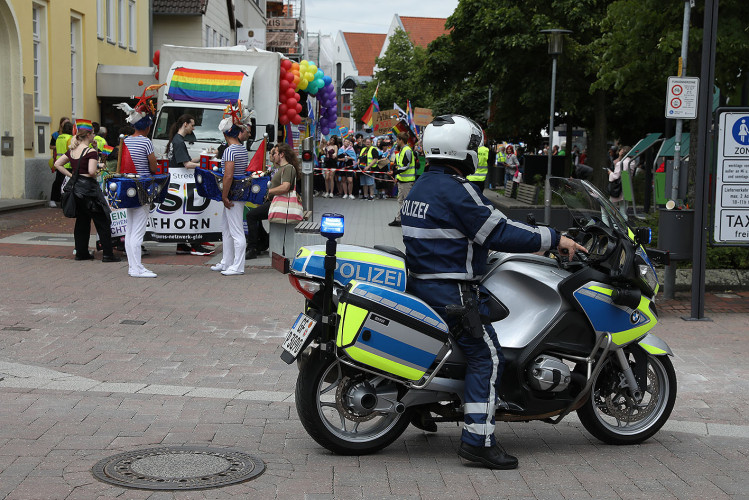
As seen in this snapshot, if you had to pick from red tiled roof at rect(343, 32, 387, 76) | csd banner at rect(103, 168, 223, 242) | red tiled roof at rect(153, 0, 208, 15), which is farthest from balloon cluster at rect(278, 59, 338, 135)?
red tiled roof at rect(343, 32, 387, 76)

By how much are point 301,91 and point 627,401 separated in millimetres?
18492

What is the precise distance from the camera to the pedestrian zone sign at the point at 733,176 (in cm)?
1070

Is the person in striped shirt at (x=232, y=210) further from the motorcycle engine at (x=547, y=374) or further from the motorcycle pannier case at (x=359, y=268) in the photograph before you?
the motorcycle engine at (x=547, y=374)

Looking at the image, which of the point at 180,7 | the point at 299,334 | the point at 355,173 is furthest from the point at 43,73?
the point at 299,334

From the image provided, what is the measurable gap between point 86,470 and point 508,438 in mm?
2390

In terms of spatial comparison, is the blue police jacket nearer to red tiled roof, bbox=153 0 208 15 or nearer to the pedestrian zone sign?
the pedestrian zone sign

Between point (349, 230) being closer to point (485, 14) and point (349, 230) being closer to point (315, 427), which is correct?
point (485, 14)

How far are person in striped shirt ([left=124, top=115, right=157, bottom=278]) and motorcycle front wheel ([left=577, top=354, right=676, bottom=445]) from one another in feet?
23.8

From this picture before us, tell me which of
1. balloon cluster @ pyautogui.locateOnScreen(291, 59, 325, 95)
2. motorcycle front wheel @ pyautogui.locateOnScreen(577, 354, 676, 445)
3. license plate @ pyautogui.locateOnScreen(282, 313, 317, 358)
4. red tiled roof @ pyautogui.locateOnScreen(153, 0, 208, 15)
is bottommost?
motorcycle front wheel @ pyautogui.locateOnScreen(577, 354, 676, 445)

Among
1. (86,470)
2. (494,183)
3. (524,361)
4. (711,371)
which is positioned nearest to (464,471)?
(524,361)

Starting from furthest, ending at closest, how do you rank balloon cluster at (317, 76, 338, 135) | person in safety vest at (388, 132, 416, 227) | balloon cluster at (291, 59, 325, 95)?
balloon cluster at (317, 76, 338, 135)
balloon cluster at (291, 59, 325, 95)
person in safety vest at (388, 132, 416, 227)

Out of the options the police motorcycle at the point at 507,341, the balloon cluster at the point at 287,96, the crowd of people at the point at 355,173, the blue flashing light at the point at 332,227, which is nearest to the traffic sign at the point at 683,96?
the police motorcycle at the point at 507,341

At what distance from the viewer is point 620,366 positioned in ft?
18.6

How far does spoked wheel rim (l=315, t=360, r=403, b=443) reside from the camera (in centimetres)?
523
